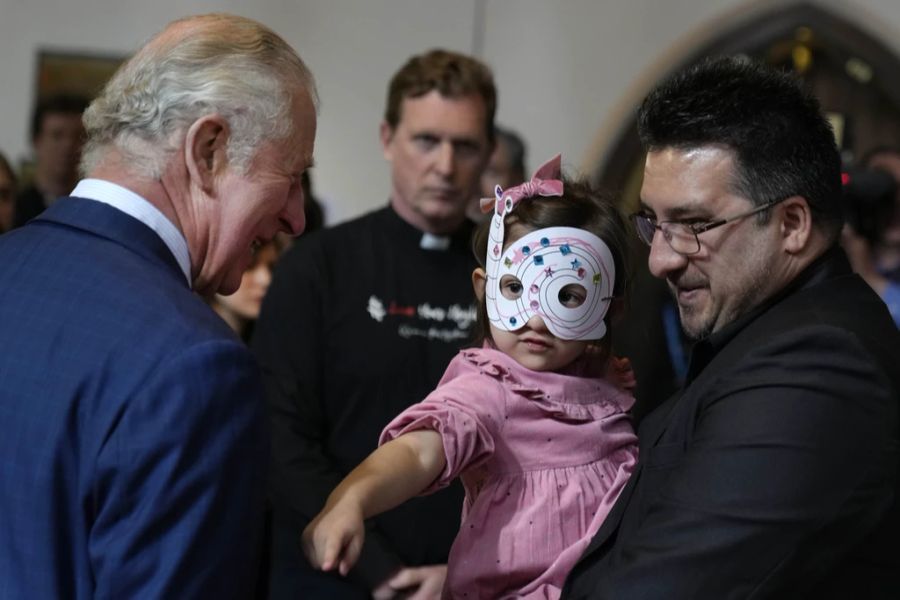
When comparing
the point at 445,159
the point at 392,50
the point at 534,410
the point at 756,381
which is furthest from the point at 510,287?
the point at 392,50

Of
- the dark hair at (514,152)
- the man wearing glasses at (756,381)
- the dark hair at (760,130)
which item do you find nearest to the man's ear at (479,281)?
the man wearing glasses at (756,381)

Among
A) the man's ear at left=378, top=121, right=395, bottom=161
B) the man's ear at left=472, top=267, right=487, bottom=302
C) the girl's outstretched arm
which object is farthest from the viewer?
the man's ear at left=378, top=121, right=395, bottom=161

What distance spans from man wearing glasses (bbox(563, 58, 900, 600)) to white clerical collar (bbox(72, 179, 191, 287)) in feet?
2.39

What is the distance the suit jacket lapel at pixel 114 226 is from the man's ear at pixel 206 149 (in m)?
0.10

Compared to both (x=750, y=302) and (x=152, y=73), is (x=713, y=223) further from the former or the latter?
(x=152, y=73)

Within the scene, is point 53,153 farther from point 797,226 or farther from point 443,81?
point 797,226

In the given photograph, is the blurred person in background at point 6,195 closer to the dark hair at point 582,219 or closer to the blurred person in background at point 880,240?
the dark hair at point 582,219

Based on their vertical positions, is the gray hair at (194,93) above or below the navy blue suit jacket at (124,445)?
above

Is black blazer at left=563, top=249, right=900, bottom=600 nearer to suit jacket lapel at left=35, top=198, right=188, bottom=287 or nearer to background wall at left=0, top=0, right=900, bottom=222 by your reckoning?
suit jacket lapel at left=35, top=198, right=188, bottom=287

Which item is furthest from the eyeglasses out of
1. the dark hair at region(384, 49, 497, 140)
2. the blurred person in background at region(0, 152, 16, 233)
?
the blurred person in background at region(0, 152, 16, 233)

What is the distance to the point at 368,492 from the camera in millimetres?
2031

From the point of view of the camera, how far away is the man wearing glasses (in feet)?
6.16

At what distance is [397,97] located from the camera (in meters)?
3.71

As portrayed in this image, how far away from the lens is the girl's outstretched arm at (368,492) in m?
1.91
